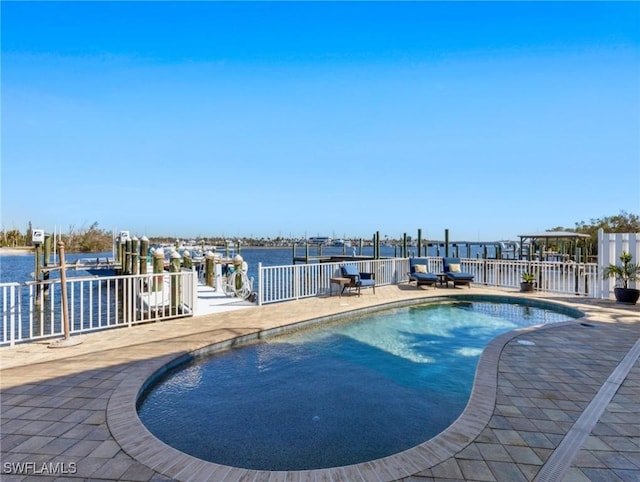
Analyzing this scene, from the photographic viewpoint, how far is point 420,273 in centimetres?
1061

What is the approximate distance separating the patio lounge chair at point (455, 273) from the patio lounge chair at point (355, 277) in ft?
8.47

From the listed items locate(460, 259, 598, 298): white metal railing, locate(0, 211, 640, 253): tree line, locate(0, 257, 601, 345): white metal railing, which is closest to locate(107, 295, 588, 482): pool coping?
locate(0, 257, 601, 345): white metal railing

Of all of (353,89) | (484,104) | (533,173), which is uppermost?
(353,89)

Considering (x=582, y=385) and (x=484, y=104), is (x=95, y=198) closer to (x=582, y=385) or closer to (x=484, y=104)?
(x=484, y=104)

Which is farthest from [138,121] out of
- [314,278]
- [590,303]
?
→ [590,303]

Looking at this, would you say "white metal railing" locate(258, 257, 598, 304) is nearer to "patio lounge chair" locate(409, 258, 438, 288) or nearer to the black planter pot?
"patio lounge chair" locate(409, 258, 438, 288)

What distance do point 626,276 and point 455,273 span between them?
3903 millimetres

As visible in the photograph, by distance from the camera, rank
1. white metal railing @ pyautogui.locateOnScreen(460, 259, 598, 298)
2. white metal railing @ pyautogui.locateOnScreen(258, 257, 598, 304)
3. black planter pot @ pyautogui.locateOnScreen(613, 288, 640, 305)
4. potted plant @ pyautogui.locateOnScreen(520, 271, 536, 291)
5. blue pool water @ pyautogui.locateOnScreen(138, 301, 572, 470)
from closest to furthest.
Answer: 1. blue pool water @ pyautogui.locateOnScreen(138, 301, 572, 470)
2. black planter pot @ pyautogui.locateOnScreen(613, 288, 640, 305)
3. white metal railing @ pyautogui.locateOnScreen(258, 257, 598, 304)
4. white metal railing @ pyautogui.locateOnScreen(460, 259, 598, 298)
5. potted plant @ pyautogui.locateOnScreen(520, 271, 536, 291)

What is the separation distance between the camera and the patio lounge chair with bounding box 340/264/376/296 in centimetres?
891

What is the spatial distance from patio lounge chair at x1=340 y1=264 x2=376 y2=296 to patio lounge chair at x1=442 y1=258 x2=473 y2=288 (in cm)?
258

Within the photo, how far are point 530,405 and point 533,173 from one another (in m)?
17.1

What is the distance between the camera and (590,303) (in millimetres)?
7953

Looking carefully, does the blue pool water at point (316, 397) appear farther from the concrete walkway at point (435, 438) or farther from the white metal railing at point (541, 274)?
the white metal railing at point (541, 274)

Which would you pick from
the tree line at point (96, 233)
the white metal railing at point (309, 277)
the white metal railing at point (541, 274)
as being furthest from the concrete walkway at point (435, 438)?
the tree line at point (96, 233)
